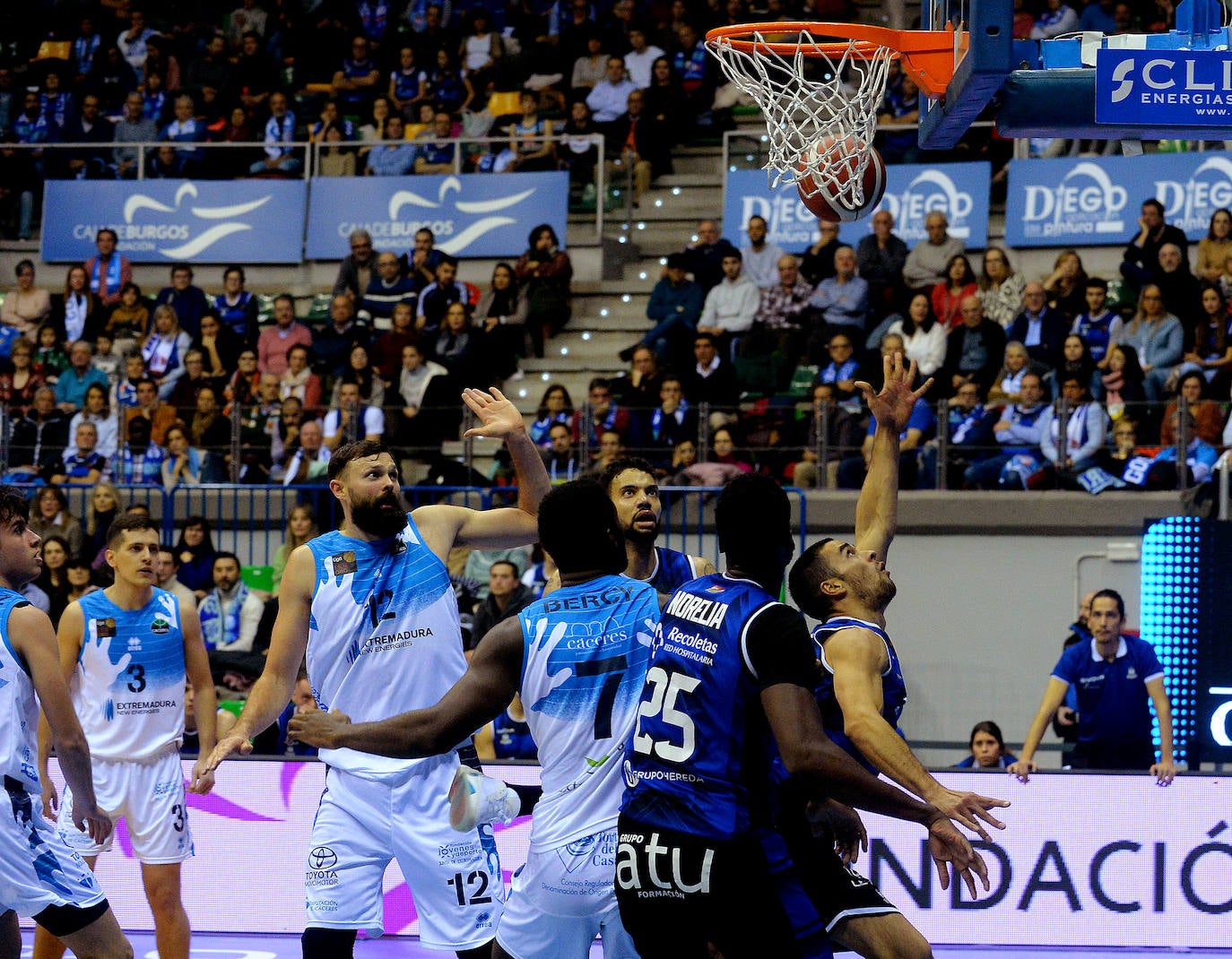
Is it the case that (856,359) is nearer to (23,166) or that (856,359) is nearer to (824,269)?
(824,269)

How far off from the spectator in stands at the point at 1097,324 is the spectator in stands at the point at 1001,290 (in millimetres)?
624

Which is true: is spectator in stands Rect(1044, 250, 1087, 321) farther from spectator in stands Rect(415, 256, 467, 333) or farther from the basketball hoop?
the basketball hoop

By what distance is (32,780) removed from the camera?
6043mm

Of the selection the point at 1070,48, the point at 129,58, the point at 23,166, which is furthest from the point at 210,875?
the point at 129,58

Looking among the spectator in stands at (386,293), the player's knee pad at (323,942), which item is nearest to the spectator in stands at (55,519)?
the spectator in stands at (386,293)

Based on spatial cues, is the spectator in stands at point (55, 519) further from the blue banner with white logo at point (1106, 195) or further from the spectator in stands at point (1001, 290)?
the blue banner with white logo at point (1106, 195)

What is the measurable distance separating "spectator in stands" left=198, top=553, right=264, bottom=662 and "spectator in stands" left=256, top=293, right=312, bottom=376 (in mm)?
3955

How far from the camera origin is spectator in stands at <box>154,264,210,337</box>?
17.5m

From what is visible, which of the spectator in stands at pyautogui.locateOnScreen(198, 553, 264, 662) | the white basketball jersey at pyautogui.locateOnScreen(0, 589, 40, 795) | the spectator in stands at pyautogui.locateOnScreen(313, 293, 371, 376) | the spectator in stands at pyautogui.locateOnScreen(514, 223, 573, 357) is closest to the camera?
the white basketball jersey at pyautogui.locateOnScreen(0, 589, 40, 795)

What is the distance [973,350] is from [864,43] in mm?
6464

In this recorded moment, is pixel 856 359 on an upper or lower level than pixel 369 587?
upper

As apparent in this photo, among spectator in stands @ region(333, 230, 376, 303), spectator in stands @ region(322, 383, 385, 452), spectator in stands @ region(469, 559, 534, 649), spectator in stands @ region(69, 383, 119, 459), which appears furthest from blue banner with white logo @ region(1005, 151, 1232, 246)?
spectator in stands @ region(69, 383, 119, 459)

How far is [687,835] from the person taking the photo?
4625 mm

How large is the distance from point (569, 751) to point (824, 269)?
1102 cm
